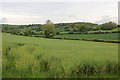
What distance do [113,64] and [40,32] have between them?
153 feet

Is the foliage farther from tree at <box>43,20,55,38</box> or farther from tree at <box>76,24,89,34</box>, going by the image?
tree at <box>76,24,89,34</box>

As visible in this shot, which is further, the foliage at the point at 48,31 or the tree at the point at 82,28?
the foliage at the point at 48,31

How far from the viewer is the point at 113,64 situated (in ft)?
35.3

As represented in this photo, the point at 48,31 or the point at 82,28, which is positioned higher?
the point at 82,28

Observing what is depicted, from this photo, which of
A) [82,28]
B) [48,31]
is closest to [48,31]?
[48,31]

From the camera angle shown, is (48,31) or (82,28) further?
(48,31)

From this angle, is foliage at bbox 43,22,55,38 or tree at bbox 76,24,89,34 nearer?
tree at bbox 76,24,89,34

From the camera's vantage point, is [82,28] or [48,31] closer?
[82,28]

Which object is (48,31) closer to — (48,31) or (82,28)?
(48,31)

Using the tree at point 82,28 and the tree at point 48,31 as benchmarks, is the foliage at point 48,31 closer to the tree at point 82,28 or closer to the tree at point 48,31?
the tree at point 48,31

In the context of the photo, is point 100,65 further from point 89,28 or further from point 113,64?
point 89,28

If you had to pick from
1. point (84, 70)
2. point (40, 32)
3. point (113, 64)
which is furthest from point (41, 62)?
point (40, 32)

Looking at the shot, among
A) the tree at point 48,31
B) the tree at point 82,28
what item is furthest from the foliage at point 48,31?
the tree at point 82,28

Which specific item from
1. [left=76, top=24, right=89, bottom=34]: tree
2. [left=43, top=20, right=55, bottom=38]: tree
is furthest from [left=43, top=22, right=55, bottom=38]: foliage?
[left=76, top=24, right=89, bottom=34]: tree
